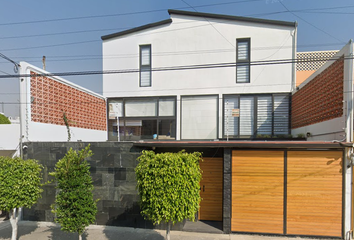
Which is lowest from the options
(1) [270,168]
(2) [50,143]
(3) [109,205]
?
(3) [109,205]

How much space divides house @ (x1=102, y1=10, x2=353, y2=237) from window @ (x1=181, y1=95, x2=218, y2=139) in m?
0.05

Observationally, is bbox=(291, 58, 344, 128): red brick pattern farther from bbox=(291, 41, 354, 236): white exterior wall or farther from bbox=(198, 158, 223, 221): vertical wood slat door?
bbox=(198, 158, 223, 221): vertical wood slat door

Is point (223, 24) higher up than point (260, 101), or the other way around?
point (223, 24)

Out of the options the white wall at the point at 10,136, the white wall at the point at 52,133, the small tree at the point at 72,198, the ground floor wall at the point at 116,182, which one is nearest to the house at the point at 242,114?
the ground floor wall at the point at 116,182

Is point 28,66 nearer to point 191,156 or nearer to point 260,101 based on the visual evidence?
point 191,156

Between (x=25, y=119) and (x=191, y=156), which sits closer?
(x=191, y=156)

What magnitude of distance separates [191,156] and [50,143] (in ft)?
18.1

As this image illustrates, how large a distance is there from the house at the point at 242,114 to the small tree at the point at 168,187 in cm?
178

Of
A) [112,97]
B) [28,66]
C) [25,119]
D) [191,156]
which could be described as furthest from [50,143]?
[191,156]

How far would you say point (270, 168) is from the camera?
19.0 ft

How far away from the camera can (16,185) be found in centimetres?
504

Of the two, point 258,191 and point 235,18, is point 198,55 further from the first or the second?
point 258,191

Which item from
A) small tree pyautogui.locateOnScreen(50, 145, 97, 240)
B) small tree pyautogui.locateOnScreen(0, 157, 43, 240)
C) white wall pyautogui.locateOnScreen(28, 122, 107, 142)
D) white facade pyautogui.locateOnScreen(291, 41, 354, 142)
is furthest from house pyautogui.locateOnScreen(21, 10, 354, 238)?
small tree pyautogui.locateOnScreen(50, 145, 97, 240)

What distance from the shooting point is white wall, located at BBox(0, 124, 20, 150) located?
7.10 metres
